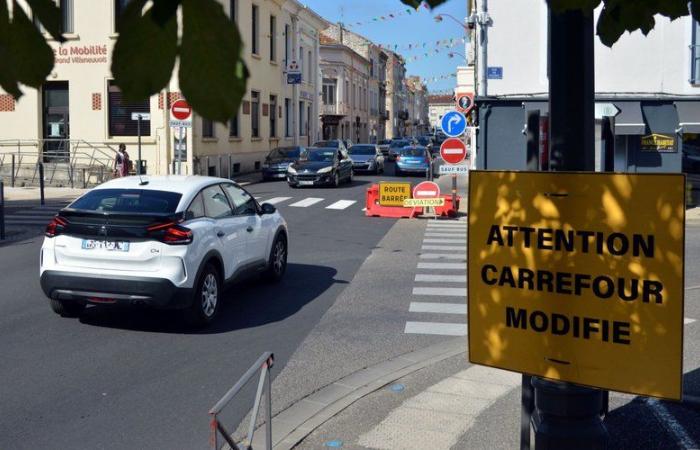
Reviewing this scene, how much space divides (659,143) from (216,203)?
17.3 meters

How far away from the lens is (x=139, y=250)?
834cm

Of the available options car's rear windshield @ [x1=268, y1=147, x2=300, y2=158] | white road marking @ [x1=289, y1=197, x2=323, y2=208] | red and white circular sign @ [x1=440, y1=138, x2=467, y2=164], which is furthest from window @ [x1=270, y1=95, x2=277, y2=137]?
red and white circular sign @ [x1=440, y1=138, x2=467, y2=164]

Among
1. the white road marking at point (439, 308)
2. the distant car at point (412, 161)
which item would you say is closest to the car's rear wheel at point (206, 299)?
the white road marking at point (439, 308)

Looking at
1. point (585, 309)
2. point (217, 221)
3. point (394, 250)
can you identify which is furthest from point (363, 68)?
point (585, 309)

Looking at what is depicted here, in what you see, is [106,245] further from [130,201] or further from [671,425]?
[671,425]

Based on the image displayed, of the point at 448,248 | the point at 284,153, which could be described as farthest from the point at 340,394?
the point at 284,153

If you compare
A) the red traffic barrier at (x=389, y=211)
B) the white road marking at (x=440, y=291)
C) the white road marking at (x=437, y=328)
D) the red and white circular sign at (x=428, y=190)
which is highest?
the red and white circular sign at (x=428, y=190)

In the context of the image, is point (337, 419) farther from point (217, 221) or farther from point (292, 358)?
point (217, 221)

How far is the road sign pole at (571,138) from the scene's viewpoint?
12.4ft

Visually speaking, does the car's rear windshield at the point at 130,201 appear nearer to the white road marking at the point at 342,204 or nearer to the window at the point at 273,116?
the white road marking at the point at 342,204

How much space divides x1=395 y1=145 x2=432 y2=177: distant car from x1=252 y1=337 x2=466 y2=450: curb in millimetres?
29050

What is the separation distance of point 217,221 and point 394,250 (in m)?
6.33

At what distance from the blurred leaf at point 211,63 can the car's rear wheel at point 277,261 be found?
31.9 feet

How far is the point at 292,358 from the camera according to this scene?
7.65 metres
